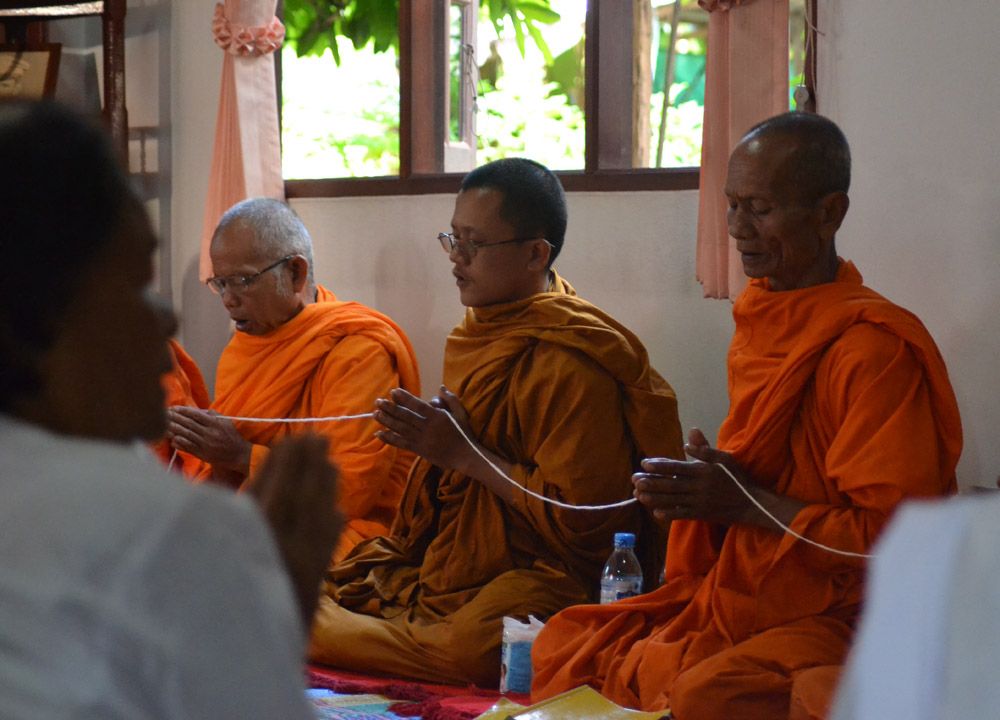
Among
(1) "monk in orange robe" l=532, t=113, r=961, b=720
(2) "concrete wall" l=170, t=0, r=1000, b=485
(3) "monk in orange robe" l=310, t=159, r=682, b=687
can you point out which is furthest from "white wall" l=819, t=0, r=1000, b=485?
(3) "monk in orange robe" l=310, t=159, r=682, b=687

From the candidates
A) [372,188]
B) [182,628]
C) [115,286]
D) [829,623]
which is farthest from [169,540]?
[372,188]

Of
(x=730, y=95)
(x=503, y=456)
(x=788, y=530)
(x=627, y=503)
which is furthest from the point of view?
(x=730, y=95)

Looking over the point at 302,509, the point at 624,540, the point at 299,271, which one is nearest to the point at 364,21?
the point at 299,271

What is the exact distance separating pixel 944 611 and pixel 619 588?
8.51 ft

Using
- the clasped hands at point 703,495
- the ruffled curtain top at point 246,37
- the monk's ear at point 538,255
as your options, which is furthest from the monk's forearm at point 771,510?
the ruffled curtain top at point 246,37

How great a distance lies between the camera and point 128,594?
3.13 feet

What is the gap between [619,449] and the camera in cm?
366

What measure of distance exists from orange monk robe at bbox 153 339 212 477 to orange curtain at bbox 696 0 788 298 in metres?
1.79

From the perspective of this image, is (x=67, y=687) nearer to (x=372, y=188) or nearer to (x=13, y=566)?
(x=13, y=566)

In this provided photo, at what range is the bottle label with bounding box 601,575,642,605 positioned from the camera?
3531 millimetres

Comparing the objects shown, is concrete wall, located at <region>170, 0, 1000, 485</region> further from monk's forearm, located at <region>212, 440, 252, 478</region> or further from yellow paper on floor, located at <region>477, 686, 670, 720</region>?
yellow paper on floor, located at <region>477, 686, 670, 720</region>

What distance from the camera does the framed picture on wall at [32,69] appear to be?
5.57m

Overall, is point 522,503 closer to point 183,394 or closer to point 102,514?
point 183,394

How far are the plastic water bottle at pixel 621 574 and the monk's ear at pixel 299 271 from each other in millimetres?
1590
